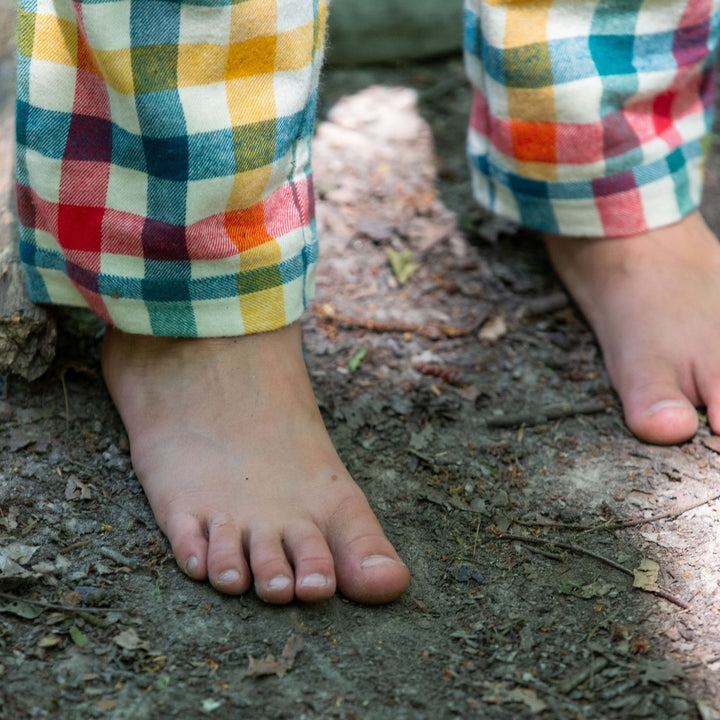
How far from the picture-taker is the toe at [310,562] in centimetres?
99

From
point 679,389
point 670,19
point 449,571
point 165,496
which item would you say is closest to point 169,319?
point 165,496

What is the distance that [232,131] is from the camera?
99 cm

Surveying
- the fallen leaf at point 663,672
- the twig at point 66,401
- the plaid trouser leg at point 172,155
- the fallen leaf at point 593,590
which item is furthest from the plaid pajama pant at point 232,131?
the fallen leaf at point 663,672

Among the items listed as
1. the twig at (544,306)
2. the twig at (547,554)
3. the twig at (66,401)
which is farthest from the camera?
the twig at (544,306)

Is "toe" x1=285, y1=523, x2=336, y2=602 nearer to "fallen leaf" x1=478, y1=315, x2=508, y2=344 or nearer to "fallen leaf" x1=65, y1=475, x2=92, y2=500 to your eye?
"fallen leaf" x1=65, y1=475, x2=92, y2=500

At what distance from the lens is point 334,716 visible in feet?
2.82

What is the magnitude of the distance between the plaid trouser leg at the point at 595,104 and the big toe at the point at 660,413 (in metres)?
0.29

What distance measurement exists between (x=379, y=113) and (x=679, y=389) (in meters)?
1.18

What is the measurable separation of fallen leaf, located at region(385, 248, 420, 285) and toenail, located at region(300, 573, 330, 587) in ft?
2.52

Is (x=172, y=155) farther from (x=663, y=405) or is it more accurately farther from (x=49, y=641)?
(x=663, y=405)

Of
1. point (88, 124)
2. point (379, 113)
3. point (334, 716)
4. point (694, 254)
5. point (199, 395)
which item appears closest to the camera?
point (334, 716)

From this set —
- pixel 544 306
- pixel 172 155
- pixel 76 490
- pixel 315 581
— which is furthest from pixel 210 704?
pixel 544 306

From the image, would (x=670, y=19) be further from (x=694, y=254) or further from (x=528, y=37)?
(x=694, y=254)

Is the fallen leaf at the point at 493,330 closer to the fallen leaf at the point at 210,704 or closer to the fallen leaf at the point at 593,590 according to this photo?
the fallen leaf at the point at 593,590
